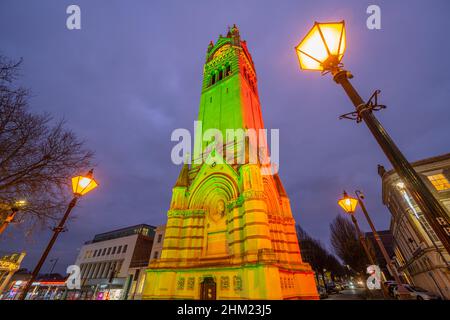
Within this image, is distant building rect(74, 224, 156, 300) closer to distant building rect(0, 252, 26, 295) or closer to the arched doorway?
distant building rect(0, 252, 26, 295)

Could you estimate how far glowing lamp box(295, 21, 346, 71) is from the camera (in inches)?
162

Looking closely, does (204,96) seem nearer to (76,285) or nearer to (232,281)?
(232,281)

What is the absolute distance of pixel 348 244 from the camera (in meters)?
31.8

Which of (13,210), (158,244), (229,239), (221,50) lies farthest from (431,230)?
(158,244)

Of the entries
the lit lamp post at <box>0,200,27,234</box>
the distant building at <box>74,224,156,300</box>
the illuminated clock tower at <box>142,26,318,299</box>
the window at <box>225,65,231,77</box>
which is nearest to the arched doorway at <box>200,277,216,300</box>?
the illuminated clock tower at <box>142,26,318,299</box>

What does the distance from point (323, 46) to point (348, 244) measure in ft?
121

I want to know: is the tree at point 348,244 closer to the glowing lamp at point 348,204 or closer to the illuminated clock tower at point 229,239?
the illuminated clock tower at point 229,239

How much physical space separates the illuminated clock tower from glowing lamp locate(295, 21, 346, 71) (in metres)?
9.87

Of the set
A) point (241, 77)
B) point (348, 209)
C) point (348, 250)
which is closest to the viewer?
point (348, 209)

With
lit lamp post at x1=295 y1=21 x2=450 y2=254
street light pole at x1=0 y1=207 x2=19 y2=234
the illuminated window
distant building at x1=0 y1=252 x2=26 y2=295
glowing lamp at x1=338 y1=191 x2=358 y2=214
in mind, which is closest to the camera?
lit lamp post at x1=295 y1=21 x2=450 y2=254

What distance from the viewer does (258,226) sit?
481 inches

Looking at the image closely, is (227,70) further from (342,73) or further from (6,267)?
(6,267)
